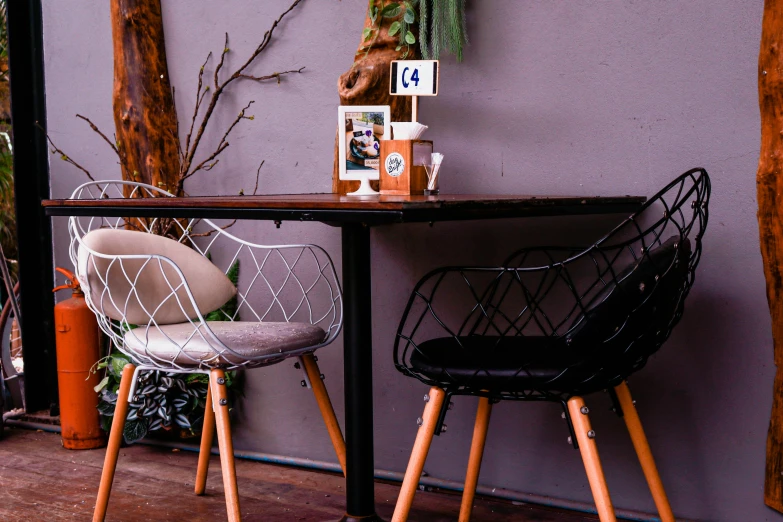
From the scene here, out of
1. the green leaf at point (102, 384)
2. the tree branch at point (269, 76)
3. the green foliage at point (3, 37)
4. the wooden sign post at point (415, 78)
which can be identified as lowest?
the green leaf at point (102, 384)

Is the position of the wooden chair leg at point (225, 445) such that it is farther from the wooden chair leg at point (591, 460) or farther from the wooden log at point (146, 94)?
the wooden log at point (146, 94)

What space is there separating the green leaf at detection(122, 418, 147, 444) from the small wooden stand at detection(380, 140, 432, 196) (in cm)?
142

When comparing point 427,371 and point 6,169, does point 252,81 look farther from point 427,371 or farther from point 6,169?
point 427,371

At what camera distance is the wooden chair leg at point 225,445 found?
6.43 feet

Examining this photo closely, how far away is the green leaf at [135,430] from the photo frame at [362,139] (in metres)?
1.29

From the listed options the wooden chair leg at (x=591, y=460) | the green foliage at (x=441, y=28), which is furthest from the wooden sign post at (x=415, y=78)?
the wooden chair leg at (x=591, y=460)

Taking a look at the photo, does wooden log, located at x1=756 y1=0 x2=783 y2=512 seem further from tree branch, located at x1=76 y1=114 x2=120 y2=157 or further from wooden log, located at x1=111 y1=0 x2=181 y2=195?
tree branch, located at x1=76 y1=114 x2=120 y2=157

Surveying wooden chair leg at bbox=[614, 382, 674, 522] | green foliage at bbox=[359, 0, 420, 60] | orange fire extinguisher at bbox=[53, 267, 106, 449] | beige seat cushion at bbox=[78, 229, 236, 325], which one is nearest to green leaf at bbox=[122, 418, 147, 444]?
orange fire extinguisher at bbox=[53, 267, 106, 449]

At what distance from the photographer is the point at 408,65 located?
2.29 metres

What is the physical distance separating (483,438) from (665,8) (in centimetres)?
127

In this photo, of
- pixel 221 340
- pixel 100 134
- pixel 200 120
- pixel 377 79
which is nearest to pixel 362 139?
pixel 377 79

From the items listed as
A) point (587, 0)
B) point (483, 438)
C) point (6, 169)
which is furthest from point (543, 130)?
point (6, 169)

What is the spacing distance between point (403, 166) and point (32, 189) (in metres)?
2.05

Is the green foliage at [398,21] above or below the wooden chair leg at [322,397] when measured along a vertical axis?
above
